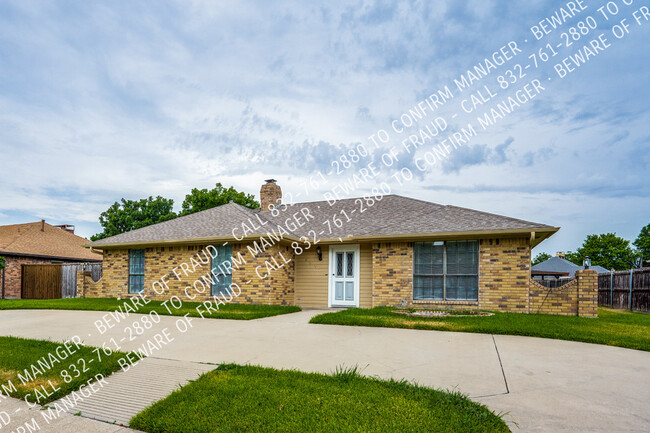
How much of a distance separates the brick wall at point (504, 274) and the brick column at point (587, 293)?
125 centimetres

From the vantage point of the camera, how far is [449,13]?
942cm

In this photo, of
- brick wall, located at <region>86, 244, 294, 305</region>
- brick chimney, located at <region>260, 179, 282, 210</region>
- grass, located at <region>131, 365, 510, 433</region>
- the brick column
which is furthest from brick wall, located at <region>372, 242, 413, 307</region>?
grass, located at <region>131, 365, 510, 433</region>

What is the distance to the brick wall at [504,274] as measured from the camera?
10.8 metres

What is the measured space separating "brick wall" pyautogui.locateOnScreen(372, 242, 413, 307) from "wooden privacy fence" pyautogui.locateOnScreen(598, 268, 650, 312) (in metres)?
9.63

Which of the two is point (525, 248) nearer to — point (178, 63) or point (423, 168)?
point (423, 168)

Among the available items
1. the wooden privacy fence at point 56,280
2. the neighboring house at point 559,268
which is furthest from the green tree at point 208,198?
the neighboring house at point 559,268

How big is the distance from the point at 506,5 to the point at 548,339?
7.41 meters

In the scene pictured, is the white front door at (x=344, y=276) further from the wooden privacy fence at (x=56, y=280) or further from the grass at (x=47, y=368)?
the wooden privacy fence at (x=56, y=280)

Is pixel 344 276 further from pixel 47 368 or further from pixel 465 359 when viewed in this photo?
pixel 47 368

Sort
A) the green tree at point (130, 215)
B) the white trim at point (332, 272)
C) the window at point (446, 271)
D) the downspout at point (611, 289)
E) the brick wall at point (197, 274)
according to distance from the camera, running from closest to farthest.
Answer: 1. the window at point (446, 271)
2. the brick wall at point (197, 274)
3. the white trim at point (332, 272)
4. the downspout at point (611, 289)
5. the green tree at point (130, 215)

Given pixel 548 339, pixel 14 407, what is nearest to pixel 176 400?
pixel 14 407

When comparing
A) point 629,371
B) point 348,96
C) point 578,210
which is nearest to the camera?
point 629,371

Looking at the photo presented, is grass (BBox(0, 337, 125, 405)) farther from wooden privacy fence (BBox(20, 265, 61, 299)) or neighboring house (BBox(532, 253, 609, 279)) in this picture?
neighboring house (BBox(532, 253, 609, 279))

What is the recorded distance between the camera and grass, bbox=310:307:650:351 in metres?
6.98
